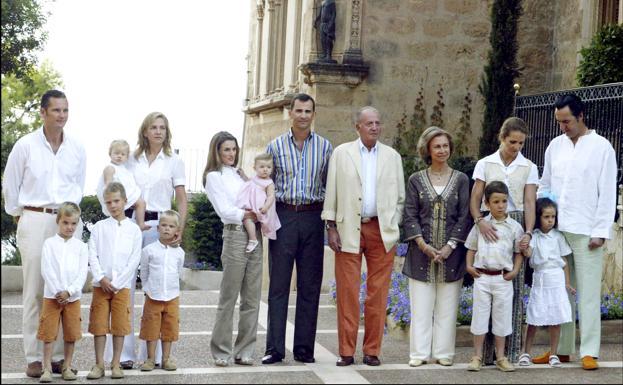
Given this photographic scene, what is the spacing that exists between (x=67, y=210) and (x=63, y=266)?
1.30ft

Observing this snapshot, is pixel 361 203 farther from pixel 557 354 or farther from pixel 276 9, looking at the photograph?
pixel 276 9

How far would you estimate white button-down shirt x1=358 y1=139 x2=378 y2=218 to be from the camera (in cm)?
802

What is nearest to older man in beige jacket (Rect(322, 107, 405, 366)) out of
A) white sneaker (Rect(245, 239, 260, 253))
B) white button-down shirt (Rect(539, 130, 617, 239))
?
white sneaker (Rect(245, 239, 260, 253))

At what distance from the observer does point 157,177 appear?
25.8 ft

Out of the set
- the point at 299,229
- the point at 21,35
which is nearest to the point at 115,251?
the point at 299,229

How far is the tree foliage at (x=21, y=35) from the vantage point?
763 inches

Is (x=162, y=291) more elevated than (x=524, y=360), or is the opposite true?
(x=162, y=291)

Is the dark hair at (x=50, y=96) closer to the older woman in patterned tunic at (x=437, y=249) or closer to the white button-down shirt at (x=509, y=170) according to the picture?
the older woman in patterned tunic at (x=437, y=249)

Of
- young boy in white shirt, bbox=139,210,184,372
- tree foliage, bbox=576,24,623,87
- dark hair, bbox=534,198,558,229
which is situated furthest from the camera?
tree foliage, bbox=576,24,623,87

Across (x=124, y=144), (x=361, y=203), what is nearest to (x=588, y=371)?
(x=361, y=203)

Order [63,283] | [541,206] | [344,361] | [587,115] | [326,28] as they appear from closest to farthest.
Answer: [63,283] → [344,361] → [541,206] → [587,115] → [326,28]

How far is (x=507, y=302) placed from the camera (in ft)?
25.8

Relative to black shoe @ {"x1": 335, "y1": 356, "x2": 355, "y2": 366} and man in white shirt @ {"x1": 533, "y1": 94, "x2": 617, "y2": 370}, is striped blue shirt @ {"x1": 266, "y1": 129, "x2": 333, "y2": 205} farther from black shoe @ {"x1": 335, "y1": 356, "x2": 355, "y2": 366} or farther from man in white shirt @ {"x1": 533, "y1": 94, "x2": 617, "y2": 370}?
man in white shirt @ {"x1": 533, "y1": 94, "x2": 617, "y2": 370}

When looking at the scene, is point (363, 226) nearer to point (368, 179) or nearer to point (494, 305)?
point (368, 179)
